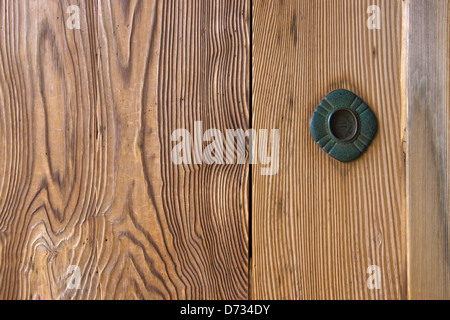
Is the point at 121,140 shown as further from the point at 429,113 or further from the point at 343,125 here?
the point at 429,113

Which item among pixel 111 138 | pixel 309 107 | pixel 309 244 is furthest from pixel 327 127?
pixel 111 138

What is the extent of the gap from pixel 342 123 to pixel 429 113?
0.39ft

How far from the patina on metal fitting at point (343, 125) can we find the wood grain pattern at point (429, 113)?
0.19 ft

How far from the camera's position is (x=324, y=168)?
0.45 m

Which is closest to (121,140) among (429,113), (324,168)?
(324,168)

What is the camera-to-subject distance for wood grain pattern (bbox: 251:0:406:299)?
0.44m

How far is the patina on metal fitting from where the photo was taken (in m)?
0.44

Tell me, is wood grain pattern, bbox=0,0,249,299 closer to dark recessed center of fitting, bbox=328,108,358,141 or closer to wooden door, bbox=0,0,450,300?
wooden door, bbox=0,0,450,300

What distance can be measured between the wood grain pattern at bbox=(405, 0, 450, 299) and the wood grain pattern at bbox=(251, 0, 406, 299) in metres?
0.02

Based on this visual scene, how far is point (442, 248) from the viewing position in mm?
431

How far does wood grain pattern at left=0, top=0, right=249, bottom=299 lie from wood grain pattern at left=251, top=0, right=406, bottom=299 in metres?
0.04

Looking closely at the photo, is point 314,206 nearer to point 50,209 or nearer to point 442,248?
point 442,248

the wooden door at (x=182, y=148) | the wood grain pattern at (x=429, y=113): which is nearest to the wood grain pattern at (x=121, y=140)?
the wooden door at (x=182, y=148)

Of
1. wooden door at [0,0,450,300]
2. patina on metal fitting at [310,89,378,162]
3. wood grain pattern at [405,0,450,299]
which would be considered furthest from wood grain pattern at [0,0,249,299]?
wood grain pattern at [405,0,450,299]
